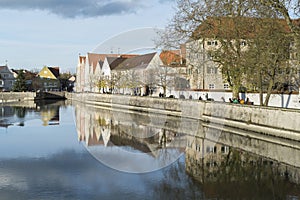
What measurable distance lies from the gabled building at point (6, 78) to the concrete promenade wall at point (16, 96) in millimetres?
23224

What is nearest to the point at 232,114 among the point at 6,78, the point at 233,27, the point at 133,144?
the point at 233,27

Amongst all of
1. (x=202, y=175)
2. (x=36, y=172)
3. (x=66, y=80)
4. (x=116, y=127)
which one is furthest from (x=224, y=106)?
(x=66, y=80)

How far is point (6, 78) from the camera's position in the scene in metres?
108

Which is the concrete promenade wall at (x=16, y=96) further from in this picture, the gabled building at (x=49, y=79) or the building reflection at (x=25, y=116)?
the building reflection at (x=25, y=116)

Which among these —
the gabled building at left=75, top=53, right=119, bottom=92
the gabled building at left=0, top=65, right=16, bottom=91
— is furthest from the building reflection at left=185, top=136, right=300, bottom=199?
the gabled building at left=0, top=65, right=16, bottom=91

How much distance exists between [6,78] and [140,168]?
324 ft

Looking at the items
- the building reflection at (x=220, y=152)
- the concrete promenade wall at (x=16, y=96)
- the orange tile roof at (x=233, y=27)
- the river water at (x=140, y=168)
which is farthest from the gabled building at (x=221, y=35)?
the concrete promenade wall at (x=16, y=96)

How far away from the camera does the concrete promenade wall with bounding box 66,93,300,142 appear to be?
73.1 ft

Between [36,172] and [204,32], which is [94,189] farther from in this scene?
[204,32]

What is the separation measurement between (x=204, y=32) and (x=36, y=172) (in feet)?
58.5

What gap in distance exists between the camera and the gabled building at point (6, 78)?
106 metres

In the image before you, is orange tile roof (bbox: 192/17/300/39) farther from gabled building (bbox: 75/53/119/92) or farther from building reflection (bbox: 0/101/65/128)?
gabled building (bbox: 75/53/119/92)

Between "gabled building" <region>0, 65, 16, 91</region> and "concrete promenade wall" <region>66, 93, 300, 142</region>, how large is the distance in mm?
68912

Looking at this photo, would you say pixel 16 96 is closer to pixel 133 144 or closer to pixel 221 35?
pixel 221 35
